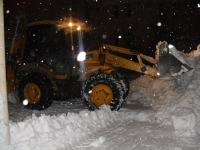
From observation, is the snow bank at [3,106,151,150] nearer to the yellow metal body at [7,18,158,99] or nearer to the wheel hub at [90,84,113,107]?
the wheel hub at [90,84,113,107]

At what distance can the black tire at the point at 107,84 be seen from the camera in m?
10.5

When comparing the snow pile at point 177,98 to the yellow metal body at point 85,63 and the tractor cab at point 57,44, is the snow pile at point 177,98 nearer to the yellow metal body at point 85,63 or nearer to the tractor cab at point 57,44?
the yellow metal body at point 85,63

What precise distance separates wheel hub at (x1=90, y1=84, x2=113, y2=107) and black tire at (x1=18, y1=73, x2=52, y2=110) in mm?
1211

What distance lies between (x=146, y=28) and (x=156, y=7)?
186cm

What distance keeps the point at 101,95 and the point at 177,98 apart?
6.70 ft

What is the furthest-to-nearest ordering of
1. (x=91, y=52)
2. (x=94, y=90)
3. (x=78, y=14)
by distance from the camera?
(x=78, y=14), (x=91, y=52), (x=94, y=90)

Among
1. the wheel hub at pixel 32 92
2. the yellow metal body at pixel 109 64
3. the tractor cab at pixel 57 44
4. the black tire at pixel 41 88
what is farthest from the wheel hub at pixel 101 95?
the wheel hub at pixel 32 92

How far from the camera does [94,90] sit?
419 inches

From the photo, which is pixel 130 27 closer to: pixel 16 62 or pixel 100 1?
pixel 100 1

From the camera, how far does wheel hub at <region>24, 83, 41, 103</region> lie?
36.4ft

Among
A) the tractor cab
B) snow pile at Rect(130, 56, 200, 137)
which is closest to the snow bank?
snow pile at Rect(130, 56, 200, 137)

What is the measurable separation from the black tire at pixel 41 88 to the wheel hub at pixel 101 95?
47.7 inches

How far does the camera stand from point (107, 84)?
34.6 feet

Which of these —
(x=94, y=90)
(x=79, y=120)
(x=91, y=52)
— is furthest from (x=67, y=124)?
(x=91, y=52)
